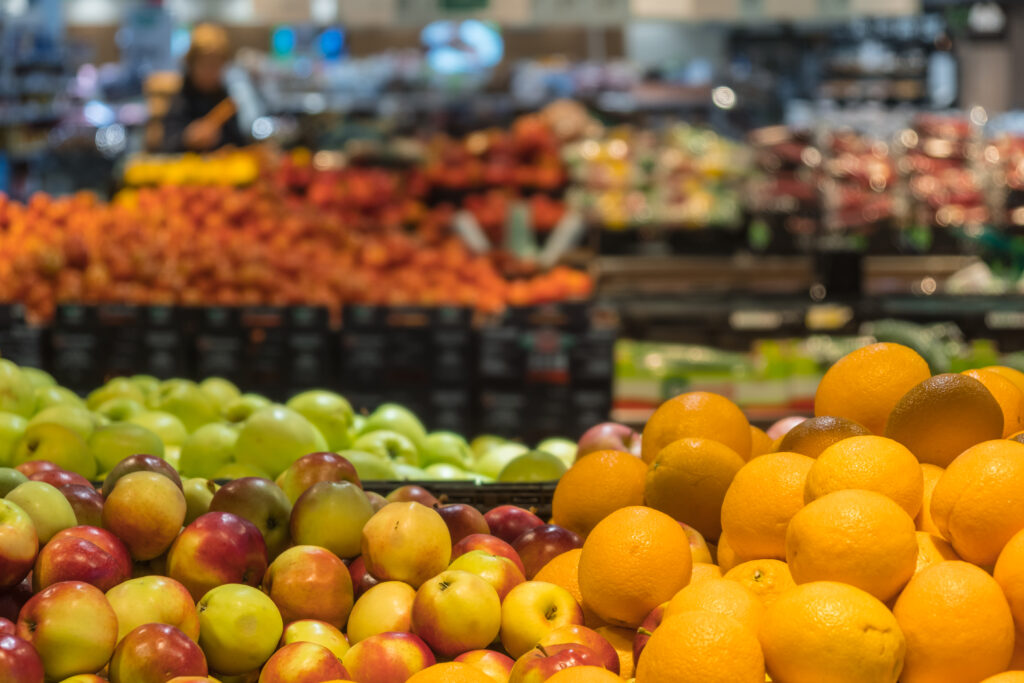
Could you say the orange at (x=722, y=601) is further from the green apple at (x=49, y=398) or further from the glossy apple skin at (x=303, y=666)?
the green apple at (x=49, y=398)

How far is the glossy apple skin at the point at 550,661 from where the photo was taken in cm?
132

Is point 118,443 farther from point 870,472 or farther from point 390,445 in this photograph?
point 870,472

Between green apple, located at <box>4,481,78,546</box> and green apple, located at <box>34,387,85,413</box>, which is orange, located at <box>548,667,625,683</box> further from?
green apple, located at <box>34,387,85,413</box>

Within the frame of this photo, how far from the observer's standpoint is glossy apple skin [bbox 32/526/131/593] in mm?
1521

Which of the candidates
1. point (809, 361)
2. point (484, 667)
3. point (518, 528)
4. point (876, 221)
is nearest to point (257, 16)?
point (809, 361)

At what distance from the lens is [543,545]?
1771 mm

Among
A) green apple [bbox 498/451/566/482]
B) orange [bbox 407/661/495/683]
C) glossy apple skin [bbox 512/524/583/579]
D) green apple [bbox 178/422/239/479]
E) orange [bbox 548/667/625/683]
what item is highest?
orange [bbox 548/667/625/683]

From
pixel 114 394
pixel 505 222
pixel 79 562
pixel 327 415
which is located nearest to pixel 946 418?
pixel 79 562

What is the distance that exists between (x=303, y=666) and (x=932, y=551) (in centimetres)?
84

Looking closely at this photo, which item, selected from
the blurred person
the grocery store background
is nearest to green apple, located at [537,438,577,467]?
the grocery store background

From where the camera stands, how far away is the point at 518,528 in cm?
192

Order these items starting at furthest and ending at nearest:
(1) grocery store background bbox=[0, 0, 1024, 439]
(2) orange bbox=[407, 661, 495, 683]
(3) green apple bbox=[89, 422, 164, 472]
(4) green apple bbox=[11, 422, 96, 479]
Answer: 1. (1) grocery store background bbox=[0, 0, 1024, 439]
2. (3) green apple bbox=[89, 422, 164, 472]
3. (4) green apple bbox=[11, 422, 96, 479]
4. (2) orange bbox=[407, 661, 495, 683]

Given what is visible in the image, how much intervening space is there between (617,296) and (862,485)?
4.00m

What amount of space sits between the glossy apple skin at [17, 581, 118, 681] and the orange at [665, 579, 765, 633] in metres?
0.73
